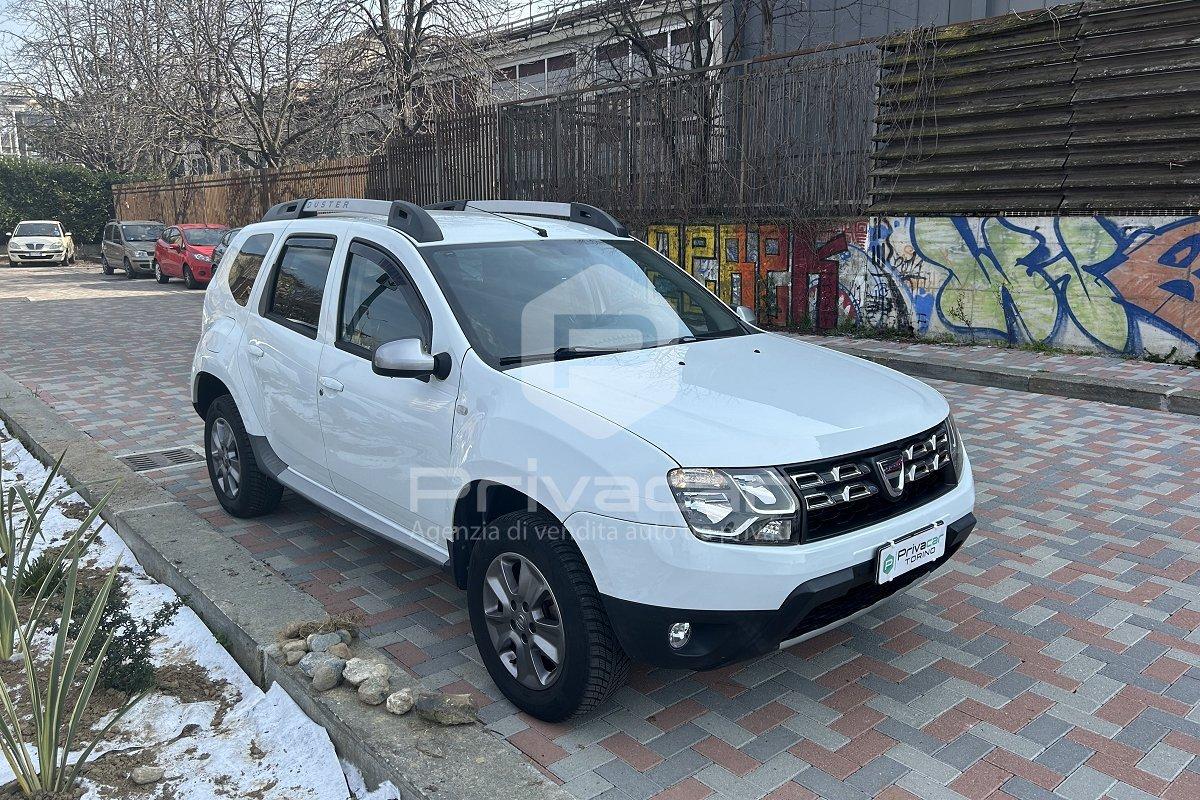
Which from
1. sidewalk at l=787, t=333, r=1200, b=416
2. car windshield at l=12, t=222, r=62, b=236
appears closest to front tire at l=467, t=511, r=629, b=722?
sidewalk at l=787, t=333, r=1200, b=416

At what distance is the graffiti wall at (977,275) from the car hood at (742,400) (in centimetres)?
697

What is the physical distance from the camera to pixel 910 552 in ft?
10.7

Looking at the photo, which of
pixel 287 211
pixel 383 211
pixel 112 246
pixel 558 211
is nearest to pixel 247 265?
pixel 287 211

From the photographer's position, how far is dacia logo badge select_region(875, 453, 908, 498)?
318 centimetres

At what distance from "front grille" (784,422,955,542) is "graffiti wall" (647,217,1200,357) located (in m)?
7.42

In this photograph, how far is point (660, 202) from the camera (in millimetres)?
13797

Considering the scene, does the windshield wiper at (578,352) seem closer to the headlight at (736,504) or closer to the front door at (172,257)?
the headlight at (736,504)

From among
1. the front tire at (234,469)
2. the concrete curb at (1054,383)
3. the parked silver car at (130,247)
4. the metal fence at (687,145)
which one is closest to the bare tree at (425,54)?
the metal fence at (687,145)

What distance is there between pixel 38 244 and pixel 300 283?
31.7 metres

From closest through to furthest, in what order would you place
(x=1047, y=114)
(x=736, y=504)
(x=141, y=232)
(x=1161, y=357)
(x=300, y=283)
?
1. (x=736, y=504)
2. (x=300, y=283)
3. (x=1161, y=357)
4. (x=1047, y=114)
5. (x=141, y=232)

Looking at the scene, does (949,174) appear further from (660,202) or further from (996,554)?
(996,554)

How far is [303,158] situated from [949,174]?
20.6m

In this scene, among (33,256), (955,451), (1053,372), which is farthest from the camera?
(33,256)

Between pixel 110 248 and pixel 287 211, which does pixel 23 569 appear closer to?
pixel 287 211
